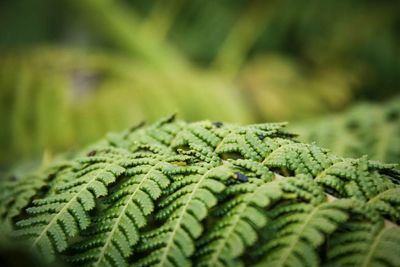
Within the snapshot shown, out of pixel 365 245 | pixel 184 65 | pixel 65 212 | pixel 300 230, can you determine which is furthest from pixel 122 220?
pixel 184 65

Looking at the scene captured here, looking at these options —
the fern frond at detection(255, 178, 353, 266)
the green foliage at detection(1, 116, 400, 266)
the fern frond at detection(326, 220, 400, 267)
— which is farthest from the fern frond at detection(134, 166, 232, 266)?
the fern frond at detection(326, 220, 400, 267)

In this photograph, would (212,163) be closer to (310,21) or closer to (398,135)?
(398,135)

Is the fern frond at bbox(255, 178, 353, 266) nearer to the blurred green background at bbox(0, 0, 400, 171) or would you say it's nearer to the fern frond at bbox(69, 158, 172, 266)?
the fern frond at bbox(69, 158, 172, 266)

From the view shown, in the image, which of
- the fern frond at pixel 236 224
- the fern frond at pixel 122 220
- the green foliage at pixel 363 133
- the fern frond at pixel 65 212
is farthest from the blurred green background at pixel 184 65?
the fern frond at pixel 236 224

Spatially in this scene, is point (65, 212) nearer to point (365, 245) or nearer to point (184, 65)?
point (365, 245)

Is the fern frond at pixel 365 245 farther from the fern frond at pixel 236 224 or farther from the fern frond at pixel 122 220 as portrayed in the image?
the fern frond at pixel 122 220

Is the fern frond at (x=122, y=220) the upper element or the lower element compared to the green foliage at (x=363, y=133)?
lower
